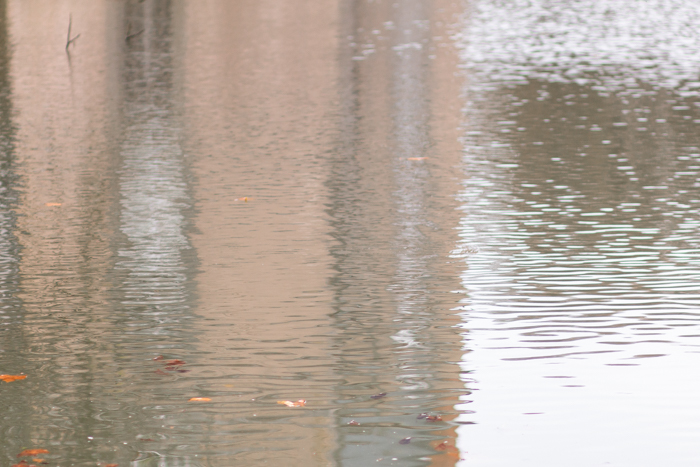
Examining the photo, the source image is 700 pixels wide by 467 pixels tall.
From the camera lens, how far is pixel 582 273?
734 centimetres

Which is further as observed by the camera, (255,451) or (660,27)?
(660,27)

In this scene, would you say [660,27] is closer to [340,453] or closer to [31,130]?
[31,130]

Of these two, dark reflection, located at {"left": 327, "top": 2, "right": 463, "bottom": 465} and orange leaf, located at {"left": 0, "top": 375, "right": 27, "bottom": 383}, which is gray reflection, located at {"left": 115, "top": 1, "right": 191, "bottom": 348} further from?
dark reflection, located at {"left": 327, "top": 2, "right": 463, "bottom": 465}

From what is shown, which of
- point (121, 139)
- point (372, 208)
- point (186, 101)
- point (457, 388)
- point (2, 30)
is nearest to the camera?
point (457, 388)

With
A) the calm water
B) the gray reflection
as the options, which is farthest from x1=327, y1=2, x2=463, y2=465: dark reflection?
the gray reflection

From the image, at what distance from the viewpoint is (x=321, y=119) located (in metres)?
14.5

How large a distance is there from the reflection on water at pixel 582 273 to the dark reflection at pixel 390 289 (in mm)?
235

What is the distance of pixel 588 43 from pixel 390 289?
2235 centimetres

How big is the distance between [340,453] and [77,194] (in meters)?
6.21

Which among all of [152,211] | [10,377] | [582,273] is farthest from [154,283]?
[582,273]

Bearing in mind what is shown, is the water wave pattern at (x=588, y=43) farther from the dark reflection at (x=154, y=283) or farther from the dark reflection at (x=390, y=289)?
the dark reflection at (x=154, y=283)

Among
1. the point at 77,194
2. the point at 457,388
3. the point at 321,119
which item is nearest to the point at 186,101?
the point at 321,119

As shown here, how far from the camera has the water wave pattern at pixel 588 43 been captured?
66.0ft

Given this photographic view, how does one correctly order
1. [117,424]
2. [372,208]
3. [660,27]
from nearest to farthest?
1. [117,424]
2. [372,208]
3. [660,27]
